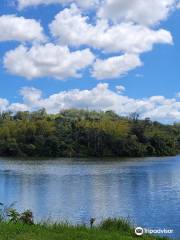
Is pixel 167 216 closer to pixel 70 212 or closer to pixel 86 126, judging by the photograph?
pixel 70 212

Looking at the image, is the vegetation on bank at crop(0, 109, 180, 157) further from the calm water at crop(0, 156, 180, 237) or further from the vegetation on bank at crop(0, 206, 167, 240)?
the vegetation on bank at crop(0, 206, 167, 240)

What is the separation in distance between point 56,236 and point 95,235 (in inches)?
38.8

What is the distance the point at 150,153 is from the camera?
119375 millimetres

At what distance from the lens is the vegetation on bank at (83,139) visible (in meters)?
115

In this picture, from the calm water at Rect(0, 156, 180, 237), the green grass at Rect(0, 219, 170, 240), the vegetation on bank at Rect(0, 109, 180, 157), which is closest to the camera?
the green grass at Rect(0, 219, 170, 240)

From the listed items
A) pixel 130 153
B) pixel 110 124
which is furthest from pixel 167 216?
pixel 110 124

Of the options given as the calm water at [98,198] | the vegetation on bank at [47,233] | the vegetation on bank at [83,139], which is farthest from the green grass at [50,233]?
the vegetation on bank at [83,139]

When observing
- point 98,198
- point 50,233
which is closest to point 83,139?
point 98,198

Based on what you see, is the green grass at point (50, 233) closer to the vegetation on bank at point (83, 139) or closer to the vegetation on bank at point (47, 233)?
the vegetation on bank at point (47, 233)

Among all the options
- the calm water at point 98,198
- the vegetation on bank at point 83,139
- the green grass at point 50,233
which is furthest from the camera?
the vegetation on bank at point 83,139

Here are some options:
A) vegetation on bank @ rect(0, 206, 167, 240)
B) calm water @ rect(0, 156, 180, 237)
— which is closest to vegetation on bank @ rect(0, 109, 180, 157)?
calm water @ rect(0, 156, 180, 237)

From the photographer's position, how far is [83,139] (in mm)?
118500

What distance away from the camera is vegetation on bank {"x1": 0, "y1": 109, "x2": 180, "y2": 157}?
115m

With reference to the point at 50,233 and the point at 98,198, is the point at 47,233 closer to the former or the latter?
the point at 50,233
